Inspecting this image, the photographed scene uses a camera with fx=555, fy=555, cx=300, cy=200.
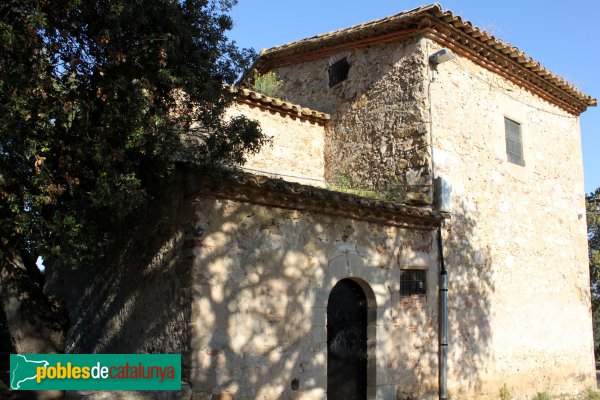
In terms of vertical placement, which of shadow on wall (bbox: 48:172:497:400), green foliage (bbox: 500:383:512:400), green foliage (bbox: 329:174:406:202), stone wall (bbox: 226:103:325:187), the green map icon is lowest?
green foliage (bbox: 500:383:512:400)

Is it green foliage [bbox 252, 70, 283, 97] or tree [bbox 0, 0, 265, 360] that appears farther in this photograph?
green foliage [bbox 252, 70, 283, 97]

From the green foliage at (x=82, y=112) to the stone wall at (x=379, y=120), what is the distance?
4.27 meters

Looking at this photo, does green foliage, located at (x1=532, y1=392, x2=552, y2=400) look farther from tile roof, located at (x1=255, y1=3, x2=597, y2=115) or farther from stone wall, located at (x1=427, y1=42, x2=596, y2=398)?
tile roof, located at (x1=255, y1=3, x2=597, y2=115)

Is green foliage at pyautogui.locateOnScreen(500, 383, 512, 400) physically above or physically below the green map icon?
below

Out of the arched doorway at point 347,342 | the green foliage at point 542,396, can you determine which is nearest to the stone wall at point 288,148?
the arched doorway at point 347,342

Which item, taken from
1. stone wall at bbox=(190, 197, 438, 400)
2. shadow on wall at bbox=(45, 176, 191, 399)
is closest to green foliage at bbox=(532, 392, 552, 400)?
stone wall at bbox=(190, 197, 438, 400)

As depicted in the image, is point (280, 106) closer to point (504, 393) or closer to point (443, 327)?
point (443, 327)

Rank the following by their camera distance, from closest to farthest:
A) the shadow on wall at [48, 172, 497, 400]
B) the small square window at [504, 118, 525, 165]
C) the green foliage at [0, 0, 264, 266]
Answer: the green foliage at [0, 0, 264, 266] < the shadow on wall at [48, 172, 497, 400] < the small square window at [504, 118, 525, 165]

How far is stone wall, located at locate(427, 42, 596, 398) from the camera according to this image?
9.27 meters

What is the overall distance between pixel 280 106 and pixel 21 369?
19.5ft

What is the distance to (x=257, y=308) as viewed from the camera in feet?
22.1

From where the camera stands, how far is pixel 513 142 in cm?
1080

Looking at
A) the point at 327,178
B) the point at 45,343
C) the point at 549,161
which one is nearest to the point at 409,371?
the point at 327,178

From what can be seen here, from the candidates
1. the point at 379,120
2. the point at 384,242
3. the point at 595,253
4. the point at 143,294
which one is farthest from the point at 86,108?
the point at 595,253
